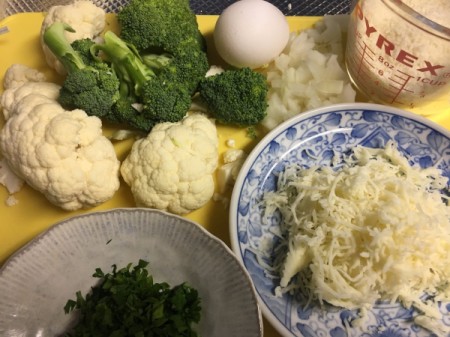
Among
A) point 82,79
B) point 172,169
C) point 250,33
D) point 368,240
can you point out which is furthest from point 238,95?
point 368,240

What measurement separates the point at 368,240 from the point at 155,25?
810 mm

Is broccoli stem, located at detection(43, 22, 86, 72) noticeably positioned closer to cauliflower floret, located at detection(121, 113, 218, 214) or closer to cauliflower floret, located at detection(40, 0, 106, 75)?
cauliflower floret, located at detection(40, 0, 106, 75)

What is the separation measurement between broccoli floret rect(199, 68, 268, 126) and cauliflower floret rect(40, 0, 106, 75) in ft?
1.34

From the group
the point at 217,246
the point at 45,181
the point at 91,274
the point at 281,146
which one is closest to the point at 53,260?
the point at 91,274

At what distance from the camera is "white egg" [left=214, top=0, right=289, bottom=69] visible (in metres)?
1.31

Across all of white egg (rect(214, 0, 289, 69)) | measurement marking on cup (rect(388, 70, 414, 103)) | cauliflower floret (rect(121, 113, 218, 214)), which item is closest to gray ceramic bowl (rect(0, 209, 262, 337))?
cauliflower floret (rect(121, 113, 218, 214))

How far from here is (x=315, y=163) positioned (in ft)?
4.32

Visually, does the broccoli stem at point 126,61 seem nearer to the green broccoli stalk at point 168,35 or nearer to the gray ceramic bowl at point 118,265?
the green broccoli stalk at point 168,35

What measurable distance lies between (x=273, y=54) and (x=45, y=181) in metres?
0.74

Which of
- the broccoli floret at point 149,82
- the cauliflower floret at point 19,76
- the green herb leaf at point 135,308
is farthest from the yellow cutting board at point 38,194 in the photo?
the green herb leaf at point 135,308

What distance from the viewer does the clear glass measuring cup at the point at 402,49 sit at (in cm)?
114

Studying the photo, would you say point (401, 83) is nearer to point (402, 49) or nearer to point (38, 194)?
point (402, 49)

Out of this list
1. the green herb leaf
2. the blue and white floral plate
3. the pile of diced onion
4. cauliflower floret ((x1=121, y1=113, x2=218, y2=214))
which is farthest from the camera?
the pile of diced onion

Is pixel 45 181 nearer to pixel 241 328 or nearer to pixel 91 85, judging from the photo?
pixel 91 85
